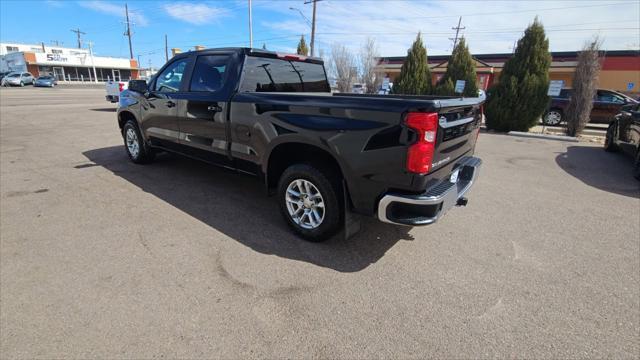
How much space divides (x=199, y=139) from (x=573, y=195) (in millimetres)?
5656

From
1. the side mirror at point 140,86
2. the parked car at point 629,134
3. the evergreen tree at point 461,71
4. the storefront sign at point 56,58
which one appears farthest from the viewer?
the storefront sign at point 56,58

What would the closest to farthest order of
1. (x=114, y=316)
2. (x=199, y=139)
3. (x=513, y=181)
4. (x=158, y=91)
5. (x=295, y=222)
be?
1. (x=114, y=316)
2. (x=295, y=222)
3. (x=199, y=139)
4. (x=158, y=91)
5. (x=513, y=181)

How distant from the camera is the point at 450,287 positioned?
282 centimetres

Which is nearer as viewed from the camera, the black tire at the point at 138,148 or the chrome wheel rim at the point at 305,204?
the chrome wheel rim at the point at 305,204

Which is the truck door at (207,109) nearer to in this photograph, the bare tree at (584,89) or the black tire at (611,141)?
the black tire at (611,141)

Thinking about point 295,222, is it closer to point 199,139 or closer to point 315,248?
point 315,248

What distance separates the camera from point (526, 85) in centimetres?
1191

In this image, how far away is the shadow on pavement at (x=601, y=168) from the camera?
5.72m

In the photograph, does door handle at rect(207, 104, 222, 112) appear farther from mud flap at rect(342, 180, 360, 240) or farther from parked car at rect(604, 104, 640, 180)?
parked car at rect(604, 104, 640, 180)

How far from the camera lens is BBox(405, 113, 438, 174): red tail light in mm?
2508

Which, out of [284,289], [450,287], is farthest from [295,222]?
[450,287]

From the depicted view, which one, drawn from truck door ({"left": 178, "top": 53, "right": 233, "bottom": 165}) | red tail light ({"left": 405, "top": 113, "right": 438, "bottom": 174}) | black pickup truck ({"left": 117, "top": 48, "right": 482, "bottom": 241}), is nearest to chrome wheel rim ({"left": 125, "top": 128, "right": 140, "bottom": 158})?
black pickup truck ({"left": 117, "top": 48, "right": 482, "bottom": 241})

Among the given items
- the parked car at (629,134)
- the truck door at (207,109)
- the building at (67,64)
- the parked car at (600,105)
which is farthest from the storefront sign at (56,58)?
the parked car at (629,134)

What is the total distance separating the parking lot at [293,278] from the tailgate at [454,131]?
100cm
